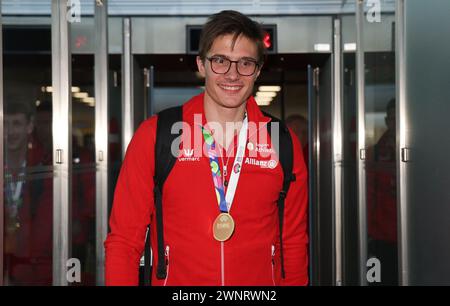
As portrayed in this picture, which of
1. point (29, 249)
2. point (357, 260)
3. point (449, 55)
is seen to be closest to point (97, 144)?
point (29, 249)

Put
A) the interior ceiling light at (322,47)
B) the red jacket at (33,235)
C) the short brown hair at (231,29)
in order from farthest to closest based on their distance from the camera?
1. the interior ceiling light at (322,47)
2. the red jacket at (33,235)
3. the short brown hair at (231,29)

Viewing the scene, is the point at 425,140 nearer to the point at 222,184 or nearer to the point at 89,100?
the point at 222,184

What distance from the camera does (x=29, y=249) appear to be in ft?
12.2

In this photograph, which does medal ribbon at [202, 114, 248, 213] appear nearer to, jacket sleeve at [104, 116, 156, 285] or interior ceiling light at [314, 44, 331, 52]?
jacket sleeve at [104, 116, 156, 285]

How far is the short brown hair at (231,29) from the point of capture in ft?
6.73

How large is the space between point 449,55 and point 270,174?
140 cm

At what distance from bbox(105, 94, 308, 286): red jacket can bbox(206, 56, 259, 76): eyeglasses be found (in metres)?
0.20

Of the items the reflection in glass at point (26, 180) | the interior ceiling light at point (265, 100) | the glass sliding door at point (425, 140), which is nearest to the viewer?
the glass sliding door at point (425, 140)

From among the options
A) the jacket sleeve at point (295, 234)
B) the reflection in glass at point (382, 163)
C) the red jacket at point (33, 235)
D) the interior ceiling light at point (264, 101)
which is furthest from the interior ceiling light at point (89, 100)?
the jacket sleeve at point (295, 234)

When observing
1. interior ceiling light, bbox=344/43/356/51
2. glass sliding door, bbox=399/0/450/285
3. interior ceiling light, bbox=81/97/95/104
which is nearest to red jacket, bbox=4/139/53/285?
interior ceiling light, bbox=81/97/95/104

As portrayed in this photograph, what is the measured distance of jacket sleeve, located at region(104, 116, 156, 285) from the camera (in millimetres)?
1828

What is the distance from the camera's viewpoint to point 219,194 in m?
2.03

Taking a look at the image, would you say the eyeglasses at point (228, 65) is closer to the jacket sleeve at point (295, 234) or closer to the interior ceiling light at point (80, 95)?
the jacket sleeve at point (295, 234)

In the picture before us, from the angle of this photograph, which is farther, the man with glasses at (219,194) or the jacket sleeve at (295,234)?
the jacket sleeve at (295,234)
